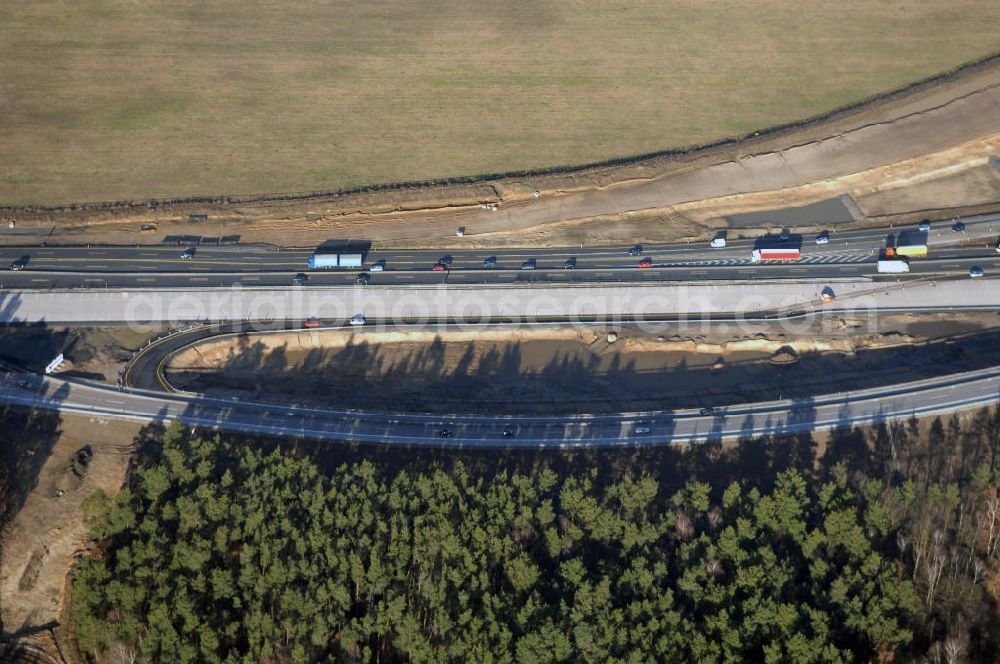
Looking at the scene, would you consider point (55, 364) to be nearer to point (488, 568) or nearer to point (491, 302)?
point (491, 302)

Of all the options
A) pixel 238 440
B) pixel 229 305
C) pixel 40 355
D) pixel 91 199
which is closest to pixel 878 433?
pixel 238 440

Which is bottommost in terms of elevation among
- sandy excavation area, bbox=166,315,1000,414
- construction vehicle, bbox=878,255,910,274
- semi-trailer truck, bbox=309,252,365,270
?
sandy excavation area, bbox=166,315,1000,414

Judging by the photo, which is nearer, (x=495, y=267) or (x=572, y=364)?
(x=572, y=364)

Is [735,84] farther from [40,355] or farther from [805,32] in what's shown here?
[40,355]

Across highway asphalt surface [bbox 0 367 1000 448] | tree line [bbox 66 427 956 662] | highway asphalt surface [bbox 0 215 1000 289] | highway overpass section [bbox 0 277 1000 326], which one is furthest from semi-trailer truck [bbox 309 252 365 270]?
tree line [bbox 66 427 956 662]

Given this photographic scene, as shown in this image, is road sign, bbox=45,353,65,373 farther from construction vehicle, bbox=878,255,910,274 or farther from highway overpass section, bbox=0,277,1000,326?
construction vehicle, bbox=878,255,910,274

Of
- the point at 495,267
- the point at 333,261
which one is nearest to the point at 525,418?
the point at 495,267
